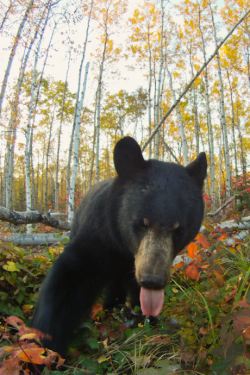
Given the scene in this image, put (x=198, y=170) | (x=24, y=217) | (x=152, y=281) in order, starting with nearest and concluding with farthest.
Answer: (x=152, y=281)
(x=198, y=170)
(x=24, y=217)

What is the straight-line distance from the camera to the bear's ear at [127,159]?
2020mm

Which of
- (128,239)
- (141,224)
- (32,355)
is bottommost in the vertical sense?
(32,355)

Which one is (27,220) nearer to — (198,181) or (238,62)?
(198,181)

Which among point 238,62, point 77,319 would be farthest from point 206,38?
point 77,319

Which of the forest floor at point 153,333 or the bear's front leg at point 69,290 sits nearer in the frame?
the forest floor at point 153,333

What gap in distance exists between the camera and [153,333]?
198cm

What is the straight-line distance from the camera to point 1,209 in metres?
2.84

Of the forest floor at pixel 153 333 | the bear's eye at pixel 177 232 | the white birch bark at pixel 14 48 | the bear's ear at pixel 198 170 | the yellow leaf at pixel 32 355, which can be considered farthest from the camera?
the white birch bark at pixel 14 48

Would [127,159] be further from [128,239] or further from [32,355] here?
[32,355]

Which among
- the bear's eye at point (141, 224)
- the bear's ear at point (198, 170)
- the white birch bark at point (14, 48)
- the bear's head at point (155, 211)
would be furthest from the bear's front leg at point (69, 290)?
the white birch bark at point (14, 48)

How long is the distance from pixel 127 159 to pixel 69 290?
3.69ft

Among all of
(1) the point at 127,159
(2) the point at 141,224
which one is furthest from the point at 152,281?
(1) the point at 127,159

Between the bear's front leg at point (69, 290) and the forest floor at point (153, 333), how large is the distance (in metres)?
0.13

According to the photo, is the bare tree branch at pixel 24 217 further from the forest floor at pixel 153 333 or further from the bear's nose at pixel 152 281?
the bear's nose at pixel 152 281
